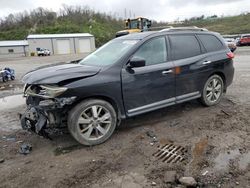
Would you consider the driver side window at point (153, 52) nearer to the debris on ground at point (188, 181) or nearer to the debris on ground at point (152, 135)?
the debris on ground at point (152, 135)

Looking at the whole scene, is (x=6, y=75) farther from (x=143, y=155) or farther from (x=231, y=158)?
(x=231, y=158)

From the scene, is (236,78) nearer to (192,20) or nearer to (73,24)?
(73,24)

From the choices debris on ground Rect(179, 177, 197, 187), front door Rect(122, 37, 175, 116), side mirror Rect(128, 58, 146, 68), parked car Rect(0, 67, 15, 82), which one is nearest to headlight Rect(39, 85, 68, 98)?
front door Rect(122, 37, 175, 116)

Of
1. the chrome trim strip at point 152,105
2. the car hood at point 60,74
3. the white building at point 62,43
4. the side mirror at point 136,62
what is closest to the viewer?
the car hood at point 60,74

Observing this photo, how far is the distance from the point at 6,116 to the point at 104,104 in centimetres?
316

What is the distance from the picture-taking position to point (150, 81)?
468 cm

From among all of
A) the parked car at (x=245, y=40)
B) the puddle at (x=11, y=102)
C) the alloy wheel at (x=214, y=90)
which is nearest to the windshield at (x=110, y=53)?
the alloy wheel at (x=214, y=90)

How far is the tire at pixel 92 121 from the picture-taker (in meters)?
3.99

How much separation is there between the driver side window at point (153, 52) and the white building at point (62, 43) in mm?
57089

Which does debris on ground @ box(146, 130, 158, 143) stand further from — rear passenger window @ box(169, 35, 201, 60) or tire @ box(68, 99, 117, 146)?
rear passenger window @ box(169, 35, 201, 60)

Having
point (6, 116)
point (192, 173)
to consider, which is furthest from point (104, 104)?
point (6, 116)

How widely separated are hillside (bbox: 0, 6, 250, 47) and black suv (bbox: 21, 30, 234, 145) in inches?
2612

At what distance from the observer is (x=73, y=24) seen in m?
79.6

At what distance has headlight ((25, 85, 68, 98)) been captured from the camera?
384cm
